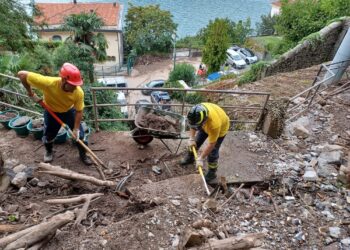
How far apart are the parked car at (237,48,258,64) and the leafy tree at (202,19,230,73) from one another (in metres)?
6.35

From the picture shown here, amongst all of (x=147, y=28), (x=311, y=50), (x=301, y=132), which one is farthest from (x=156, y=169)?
(x=147, y=28)

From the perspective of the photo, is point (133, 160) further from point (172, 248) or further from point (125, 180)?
point (172, 248)

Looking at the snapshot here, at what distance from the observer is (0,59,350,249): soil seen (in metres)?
3.34

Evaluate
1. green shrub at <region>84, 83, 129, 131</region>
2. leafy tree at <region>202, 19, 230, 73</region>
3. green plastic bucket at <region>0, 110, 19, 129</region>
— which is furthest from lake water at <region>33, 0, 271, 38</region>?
green plastic bucket at <region>0, 110, 19, 129</region>

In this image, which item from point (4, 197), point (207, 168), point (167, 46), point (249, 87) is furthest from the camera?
point (167, 46)

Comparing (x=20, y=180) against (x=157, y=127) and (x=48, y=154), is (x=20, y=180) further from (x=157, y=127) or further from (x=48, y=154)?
(x=157, y=127)

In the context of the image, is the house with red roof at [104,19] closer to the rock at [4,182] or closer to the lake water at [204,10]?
the lake water at [204,10]

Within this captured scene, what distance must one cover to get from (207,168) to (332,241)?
2.15 metres

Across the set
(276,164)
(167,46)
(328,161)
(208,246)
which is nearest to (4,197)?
(208,246)

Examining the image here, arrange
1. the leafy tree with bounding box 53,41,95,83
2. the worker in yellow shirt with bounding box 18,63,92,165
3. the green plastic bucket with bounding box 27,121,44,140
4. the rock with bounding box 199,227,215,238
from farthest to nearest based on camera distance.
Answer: the leafy tree with bounding box 53,41,95,83
the green plastic bucket with bounding box 27,121,44,140
the worker in yellow shirt with bounding box 18,63,92,165
the rock with bounding box 199,227,215,238

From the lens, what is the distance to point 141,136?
17.8ft

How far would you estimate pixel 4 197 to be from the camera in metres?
3.94

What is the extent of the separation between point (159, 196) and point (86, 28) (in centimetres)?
1399

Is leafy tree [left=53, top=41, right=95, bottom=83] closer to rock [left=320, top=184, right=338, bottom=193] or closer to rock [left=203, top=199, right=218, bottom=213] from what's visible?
rock [left=203, top=199, right=218, bottom=213]
